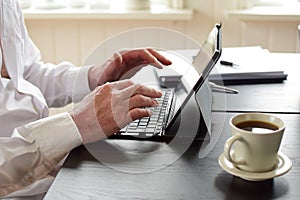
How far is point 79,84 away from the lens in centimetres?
142

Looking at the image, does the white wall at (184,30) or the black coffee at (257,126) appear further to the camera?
the white wall at (184,30)

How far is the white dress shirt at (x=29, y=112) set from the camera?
1026 mm

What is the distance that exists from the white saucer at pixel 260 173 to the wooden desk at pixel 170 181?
0.05ft

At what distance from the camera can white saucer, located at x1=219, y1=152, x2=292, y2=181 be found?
0.83m

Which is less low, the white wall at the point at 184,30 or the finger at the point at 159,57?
the finger at the point at 159,57

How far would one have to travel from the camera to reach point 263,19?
216cm

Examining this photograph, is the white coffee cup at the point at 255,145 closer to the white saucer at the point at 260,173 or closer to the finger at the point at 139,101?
the white saucer at the point at 260,173

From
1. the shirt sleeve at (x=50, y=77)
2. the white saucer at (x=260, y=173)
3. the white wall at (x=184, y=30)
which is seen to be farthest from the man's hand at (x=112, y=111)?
the white wall at (x=184, y=30)

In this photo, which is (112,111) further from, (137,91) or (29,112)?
(29,112)

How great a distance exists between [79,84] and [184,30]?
93cm

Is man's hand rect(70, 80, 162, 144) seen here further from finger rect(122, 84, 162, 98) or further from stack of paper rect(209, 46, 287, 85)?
stack of paper rect(209, 46, 287, 85)

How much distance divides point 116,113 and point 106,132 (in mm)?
43

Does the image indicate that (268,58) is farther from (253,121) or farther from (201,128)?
(253,121)

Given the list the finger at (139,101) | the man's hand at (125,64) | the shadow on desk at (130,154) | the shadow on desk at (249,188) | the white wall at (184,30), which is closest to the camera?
the shadow on desk at (249,188)
